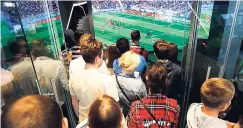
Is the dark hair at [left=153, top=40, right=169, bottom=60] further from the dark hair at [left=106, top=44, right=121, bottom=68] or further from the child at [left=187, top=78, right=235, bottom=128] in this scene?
the child at [left=187, top=78, right=235, bottom=128]

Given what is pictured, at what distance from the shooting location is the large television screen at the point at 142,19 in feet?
12.5

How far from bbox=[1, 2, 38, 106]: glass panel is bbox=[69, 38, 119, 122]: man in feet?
1.07

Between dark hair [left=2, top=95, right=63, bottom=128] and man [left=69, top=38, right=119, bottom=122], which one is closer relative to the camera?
dark hair [left=2, top=95, right=63, bottom=128]

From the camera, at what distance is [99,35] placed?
420cm

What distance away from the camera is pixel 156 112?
4.21ft

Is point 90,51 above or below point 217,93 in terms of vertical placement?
above

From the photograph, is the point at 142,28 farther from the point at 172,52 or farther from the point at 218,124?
the point at 218,124

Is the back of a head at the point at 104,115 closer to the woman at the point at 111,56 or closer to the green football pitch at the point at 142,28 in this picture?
the woman at the point at 111,56

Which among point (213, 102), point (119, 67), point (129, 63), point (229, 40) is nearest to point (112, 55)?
point (119, 67)

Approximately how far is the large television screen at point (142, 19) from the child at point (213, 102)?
270 centimetres

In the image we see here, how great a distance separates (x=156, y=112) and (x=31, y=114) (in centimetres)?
80

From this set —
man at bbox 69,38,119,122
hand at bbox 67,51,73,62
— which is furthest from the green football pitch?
man at bbox 69,38,119,122

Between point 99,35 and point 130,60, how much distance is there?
2649 mm

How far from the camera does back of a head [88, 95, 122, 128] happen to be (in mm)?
971
